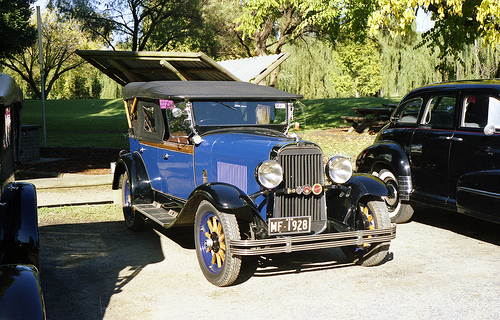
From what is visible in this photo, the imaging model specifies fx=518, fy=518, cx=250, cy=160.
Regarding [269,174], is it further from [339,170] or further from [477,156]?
[477,156]

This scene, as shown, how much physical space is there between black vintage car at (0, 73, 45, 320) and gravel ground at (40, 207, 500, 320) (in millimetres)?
646

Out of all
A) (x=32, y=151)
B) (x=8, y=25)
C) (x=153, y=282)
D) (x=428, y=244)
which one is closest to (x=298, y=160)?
(x=153, y=282)

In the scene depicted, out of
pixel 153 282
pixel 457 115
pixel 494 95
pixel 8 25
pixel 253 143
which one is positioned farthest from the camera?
pixel 8 25

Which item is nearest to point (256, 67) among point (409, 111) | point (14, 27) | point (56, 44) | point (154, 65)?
point (154, 65)

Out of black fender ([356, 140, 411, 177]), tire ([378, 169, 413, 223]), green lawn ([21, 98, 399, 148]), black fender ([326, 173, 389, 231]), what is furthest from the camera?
→ green lawn ([21, 98, 399, 148])

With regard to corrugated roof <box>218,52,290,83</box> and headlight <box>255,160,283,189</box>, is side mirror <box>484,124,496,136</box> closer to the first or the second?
headlight <box>255,160,283,189</box>

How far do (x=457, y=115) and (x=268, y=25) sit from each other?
17030 mm

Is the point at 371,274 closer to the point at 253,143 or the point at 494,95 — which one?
the point at 253,143

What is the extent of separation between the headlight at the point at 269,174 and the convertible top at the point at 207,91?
1579 mm

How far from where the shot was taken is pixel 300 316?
13.8 ft

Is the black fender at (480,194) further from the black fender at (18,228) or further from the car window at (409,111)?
the black fender at (18,228)

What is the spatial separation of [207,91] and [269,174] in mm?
1820

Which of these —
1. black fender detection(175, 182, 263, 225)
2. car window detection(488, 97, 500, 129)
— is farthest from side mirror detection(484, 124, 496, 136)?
black fender detection(175, 182, 263, 225)

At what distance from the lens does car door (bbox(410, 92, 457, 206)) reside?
6707 millimetres
